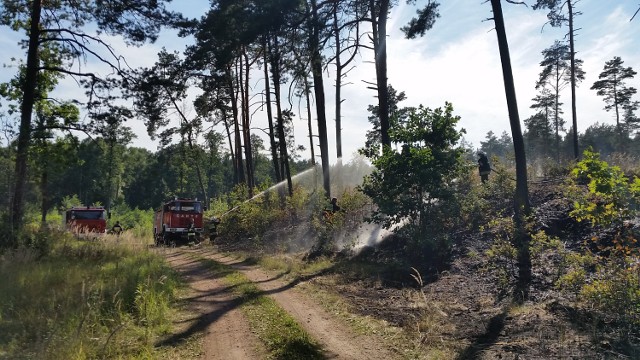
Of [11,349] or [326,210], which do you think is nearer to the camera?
[11,349]

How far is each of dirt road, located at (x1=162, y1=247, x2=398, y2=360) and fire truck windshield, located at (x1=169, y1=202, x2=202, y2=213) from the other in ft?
52.2

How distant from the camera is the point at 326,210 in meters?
18.4

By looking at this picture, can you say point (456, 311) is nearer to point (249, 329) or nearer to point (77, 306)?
point (249, 329)

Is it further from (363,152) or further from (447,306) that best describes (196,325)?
(363,152)

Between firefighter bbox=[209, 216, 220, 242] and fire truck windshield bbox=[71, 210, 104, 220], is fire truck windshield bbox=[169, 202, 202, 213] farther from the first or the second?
fire truck windshield bbox=[71, 210, 104, 220]

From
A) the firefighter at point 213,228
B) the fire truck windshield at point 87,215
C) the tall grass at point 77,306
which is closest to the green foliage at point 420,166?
the tall grass at point 77,306

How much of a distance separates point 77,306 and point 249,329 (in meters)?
3.00

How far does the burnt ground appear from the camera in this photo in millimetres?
5473

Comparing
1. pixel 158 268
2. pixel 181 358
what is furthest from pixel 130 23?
pixel 181 358

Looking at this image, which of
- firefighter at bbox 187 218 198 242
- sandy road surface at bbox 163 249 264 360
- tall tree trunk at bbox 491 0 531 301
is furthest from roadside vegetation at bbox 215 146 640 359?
firefighter at bbox 187 218 198 242

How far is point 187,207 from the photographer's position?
26688mm

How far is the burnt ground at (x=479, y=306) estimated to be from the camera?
5473 mm

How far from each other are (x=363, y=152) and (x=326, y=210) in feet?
19.9

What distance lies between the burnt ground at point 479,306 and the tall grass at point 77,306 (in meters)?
3.81
